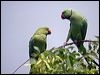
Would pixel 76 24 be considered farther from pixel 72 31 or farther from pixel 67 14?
pixel 67 14

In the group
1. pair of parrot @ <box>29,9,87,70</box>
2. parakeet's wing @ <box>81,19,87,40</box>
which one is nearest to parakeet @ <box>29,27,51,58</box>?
pair of parrot @ <box>29,9,87,70</box>

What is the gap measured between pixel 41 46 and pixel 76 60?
4.36 feet

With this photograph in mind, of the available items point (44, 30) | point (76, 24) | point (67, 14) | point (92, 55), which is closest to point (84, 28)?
point (76, 24)

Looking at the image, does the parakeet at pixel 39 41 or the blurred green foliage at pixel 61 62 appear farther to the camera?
the parakeet at pixel 39 41

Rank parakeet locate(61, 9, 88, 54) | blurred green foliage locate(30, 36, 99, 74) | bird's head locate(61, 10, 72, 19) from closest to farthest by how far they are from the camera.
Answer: blurred green foliage locate(30, 36, 99, 74), parakeet locate(61, 9, 88, 54), bird's head locate(61, 10, 72, 19)

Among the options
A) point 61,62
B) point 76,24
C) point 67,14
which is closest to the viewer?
point 61,62

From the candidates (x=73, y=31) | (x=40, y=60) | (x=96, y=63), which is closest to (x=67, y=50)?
(x=40, y=60)

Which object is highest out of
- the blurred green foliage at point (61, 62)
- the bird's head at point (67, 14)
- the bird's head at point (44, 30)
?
the bird's head at point (67, 14)

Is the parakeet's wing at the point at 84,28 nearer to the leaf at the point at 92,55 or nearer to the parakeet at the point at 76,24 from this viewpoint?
the parakeet at the point at 76,24

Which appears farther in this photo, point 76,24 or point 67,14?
point 67,14

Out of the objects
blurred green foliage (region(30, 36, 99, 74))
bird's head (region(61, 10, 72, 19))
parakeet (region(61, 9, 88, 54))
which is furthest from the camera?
bird's head (region(61, 10, 72, 19))

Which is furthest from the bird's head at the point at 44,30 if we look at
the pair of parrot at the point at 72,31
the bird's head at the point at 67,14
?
the bird's head at the point at 67,14

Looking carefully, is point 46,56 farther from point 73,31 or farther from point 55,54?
point 73,31

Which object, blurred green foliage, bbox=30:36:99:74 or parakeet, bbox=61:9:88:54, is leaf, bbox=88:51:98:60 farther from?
parakeet, bbox=61:9:88:54
